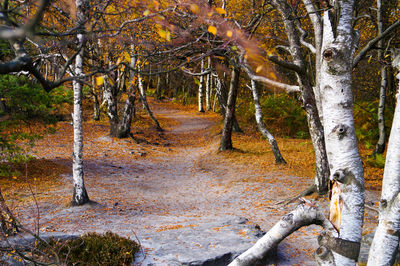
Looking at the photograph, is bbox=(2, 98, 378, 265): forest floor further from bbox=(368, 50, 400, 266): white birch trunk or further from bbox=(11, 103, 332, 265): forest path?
bbox=(368, 50, 400, 266): white birch trunk

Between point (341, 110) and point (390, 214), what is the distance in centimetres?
117

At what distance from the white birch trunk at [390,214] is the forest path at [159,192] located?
2.65m

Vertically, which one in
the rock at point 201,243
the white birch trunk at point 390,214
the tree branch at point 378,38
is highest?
the tree branch at point 378,38

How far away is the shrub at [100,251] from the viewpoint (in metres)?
4.96

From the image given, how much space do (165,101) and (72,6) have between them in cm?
3052

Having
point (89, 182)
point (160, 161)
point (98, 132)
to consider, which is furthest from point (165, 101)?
point (89, 182)

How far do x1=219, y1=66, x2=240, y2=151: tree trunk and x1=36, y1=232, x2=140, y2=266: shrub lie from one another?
375 inches

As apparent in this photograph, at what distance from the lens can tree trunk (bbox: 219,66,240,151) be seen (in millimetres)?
13992

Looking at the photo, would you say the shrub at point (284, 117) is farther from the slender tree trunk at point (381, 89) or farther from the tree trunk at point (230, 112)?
the slender tree trunk at point (381, 89)

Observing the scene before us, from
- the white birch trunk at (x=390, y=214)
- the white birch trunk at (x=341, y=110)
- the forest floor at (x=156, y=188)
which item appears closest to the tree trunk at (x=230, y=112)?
the forest floor at (x=156, y=188)

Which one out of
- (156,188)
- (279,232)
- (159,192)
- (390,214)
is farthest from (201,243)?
(156,188)

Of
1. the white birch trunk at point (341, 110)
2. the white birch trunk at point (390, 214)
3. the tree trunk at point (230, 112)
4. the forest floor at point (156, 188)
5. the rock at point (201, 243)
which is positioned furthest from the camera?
the tree trunk at point (230, 112)

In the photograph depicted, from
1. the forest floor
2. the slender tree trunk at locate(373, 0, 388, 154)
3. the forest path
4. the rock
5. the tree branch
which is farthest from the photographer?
the slender tree trunk at locate(373, 0, 388, 154)

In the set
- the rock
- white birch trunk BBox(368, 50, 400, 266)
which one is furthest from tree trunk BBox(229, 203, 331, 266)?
the rock
